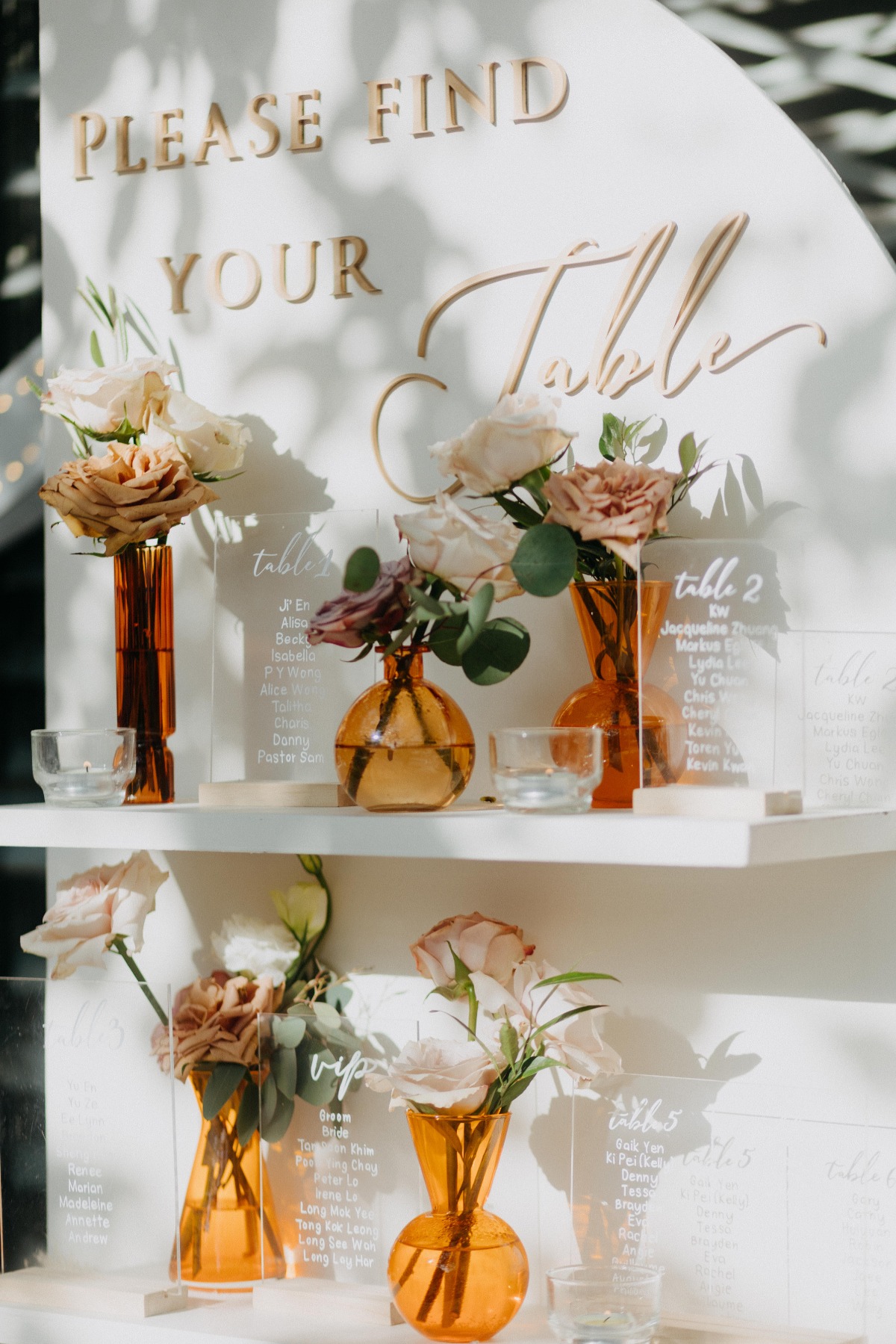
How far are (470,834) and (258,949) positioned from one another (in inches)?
18.6

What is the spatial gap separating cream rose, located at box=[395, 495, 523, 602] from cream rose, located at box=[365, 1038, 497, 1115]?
18.3 inches

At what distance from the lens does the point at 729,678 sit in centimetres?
149

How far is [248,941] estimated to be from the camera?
186cm

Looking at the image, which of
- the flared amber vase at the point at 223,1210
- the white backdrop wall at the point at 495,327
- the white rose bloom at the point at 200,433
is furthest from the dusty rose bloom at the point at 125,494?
the flared amber vase at the point at 223,1210

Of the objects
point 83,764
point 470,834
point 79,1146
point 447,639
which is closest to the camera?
point 470,834

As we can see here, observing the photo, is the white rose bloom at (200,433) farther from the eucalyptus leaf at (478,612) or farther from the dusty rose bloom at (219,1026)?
the dusty rose bloom at (219,1026)

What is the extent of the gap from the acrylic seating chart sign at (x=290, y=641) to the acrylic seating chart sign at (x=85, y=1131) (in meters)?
0.32

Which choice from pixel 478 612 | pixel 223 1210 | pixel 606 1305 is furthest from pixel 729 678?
pixel 223 1210

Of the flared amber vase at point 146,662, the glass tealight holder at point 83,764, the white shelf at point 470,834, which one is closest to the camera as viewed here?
the white shelf at point 470,834

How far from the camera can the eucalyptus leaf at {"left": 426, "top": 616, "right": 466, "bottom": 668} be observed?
1.58m

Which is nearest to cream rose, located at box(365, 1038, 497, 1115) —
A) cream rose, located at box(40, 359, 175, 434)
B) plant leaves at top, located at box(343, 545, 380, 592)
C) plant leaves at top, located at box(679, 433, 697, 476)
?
plant leaves at top, located at box(343, 545, 380, 592)

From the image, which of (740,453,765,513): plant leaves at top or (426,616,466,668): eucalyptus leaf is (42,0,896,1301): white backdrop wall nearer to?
(740,453,765,513): plant leaves at top

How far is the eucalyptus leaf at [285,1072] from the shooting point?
1.76 metres

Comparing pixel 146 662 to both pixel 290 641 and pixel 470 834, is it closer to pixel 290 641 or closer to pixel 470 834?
pixel 290 641
